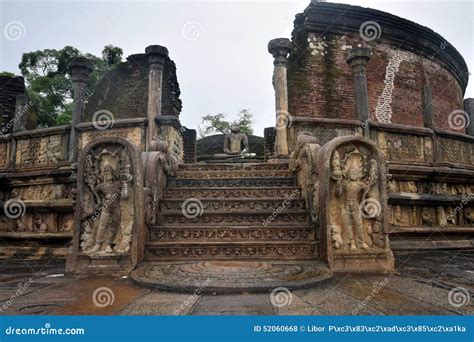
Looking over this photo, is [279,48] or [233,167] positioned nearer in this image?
[233,167]

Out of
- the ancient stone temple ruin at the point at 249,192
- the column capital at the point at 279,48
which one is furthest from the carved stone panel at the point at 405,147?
the column capital at the point at 279,48

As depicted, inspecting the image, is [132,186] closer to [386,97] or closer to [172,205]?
[172,205]

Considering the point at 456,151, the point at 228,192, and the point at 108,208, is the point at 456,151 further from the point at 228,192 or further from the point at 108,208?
the point at 108,208

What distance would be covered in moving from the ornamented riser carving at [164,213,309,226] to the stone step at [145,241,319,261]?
0.54 meters

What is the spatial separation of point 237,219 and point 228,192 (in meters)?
0.75

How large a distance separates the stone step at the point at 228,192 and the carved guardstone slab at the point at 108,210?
4.26 feet

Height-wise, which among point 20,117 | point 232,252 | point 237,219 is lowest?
point 232,252

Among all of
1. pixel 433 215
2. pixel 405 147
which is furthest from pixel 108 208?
pixel 433 215

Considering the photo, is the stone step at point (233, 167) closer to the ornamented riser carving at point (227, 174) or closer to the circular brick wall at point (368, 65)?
the ornamented riser carving at point (227, 174)

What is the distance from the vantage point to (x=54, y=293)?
113 inches

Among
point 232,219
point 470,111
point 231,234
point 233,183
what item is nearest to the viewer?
point 231,234

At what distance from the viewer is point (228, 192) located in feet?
17.3

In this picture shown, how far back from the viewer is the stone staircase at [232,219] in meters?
4.02

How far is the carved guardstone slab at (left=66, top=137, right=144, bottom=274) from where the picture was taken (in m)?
3.69
